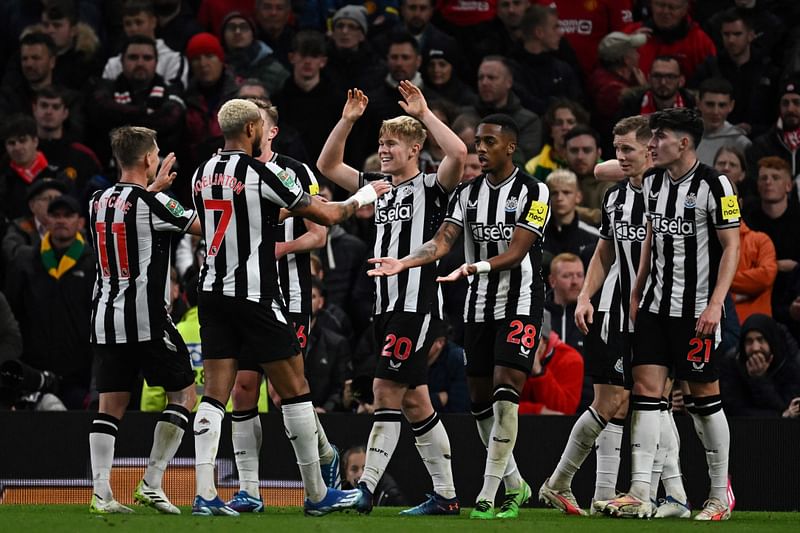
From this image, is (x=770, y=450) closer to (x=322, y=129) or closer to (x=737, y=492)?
(x=737, y=492)

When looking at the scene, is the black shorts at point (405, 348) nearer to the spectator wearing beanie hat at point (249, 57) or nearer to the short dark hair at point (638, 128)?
the short dark hair at point (638, 128)

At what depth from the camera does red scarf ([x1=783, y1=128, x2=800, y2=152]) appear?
14.9m

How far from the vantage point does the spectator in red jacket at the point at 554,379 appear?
12203 mm

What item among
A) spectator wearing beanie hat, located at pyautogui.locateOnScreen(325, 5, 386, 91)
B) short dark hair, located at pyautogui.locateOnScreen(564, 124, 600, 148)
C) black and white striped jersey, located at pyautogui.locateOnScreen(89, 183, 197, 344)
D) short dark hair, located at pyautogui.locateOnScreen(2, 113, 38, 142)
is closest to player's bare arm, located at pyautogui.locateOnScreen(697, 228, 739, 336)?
black and white striped jersey, located at pyautogui.locateOnScreen(89, 183, 197, 344)

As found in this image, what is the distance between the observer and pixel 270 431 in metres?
11.7

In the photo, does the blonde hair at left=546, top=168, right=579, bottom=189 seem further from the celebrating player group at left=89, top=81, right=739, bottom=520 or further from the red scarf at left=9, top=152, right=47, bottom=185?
the red scarf at left=9, top=152, right=47, bottom=185

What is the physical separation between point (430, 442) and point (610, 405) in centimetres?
132

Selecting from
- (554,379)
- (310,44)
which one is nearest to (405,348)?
(554,379)

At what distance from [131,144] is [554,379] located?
460cm

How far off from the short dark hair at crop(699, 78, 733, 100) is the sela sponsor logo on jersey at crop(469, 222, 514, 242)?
629 centimetres

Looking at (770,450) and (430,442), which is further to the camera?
(770,450)

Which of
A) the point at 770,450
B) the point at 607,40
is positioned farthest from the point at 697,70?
the point at 770,450

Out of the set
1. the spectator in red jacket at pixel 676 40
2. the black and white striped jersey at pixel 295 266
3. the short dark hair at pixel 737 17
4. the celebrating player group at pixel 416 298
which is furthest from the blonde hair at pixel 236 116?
the short dark hair at pixel 737 17

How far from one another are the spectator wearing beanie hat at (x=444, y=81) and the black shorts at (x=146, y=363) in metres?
6.96
